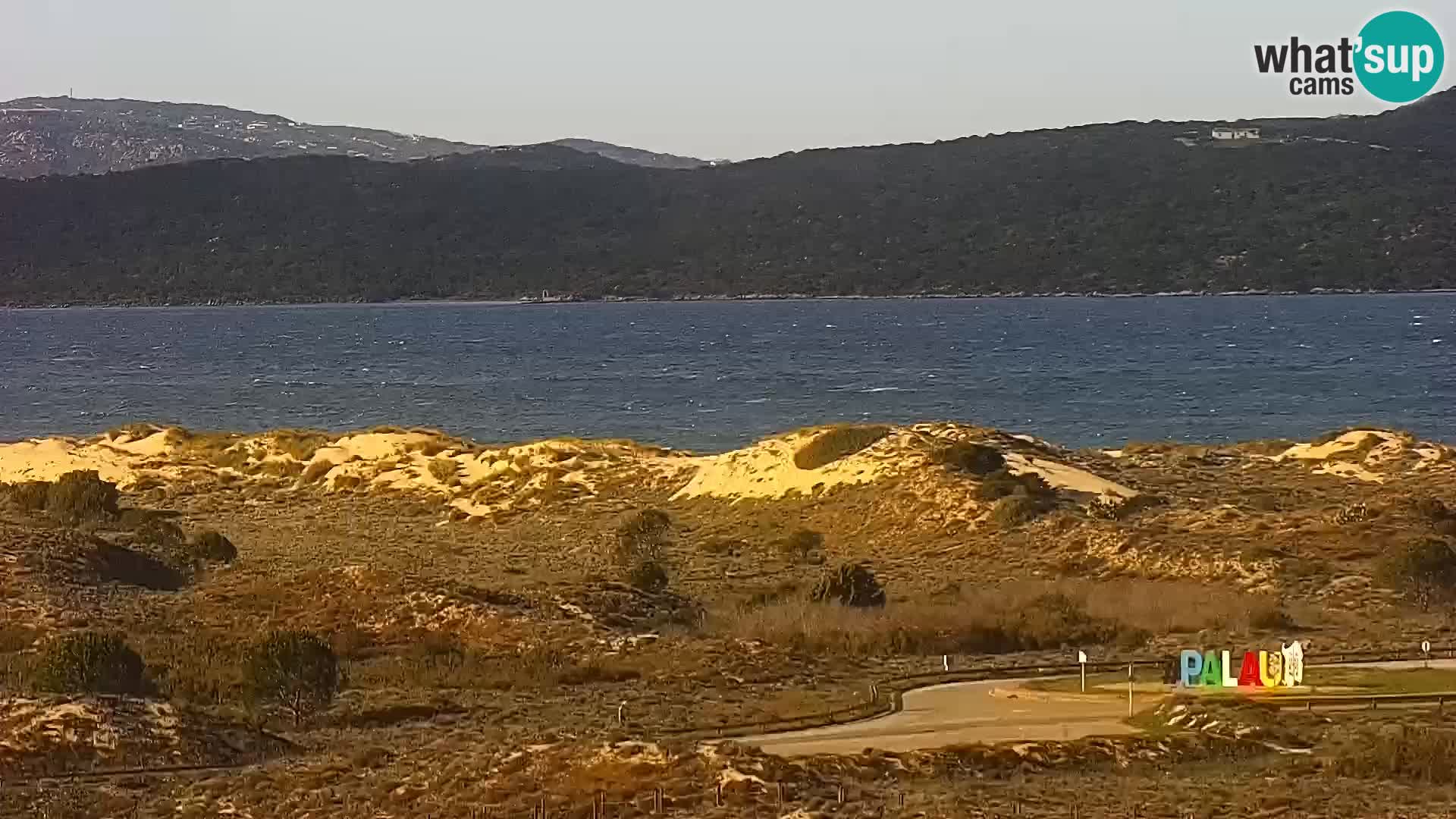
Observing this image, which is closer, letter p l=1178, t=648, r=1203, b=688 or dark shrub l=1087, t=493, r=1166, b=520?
letter p l=1178, t=648, r=1203, b=688

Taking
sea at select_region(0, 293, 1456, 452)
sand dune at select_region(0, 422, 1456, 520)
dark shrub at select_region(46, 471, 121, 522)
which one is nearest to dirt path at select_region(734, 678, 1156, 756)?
sand dune at select_region(0, 422, 1456, 520)

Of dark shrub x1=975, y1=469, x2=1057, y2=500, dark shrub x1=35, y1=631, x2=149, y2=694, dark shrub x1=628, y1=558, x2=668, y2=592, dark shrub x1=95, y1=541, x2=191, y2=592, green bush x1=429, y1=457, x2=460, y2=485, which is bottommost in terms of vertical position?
green bush x1=429, y1=457, x2=460, y2=485

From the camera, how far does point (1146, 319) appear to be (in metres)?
182

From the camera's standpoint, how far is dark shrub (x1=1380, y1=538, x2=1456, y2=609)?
3512 centimetres

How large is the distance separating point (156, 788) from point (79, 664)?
5460 millimetres

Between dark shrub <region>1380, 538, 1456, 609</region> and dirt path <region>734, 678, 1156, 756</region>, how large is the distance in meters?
12.9

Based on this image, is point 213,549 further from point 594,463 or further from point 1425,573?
point 1425,573

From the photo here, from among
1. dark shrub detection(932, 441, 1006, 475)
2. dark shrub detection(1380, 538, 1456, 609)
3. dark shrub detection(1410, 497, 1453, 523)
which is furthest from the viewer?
dark shrub detection(932, 441, 1006, 475)

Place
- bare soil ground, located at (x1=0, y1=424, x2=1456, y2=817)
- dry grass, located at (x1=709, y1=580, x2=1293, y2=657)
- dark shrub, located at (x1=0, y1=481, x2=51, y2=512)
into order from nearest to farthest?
bare soil ground, located at (x1=0, y1=424, x2=1456, y2=817) → dry grass, located at (x1=709, y1=580, x2=1293, y2=657) → dark shrub, located at (x1=0, y1=481, x2=51, y2=512)

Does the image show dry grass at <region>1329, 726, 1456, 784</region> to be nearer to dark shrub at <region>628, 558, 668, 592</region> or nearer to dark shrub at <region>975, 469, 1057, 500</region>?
dark shrub at <region>628, 558, 668, 592</region>

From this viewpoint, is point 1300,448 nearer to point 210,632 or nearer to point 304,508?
point 304,508

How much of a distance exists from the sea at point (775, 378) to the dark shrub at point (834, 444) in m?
24.3

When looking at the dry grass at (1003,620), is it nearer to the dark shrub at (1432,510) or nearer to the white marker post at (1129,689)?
the white marker post at (1129,689)

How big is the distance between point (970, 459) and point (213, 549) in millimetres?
21491
